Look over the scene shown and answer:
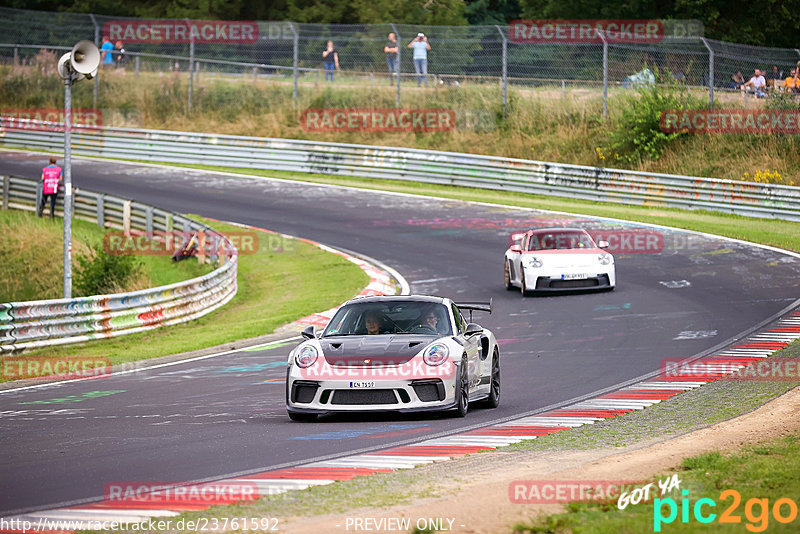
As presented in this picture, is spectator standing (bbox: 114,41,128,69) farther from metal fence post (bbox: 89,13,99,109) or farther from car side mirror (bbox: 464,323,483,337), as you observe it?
car side mirror (bbox: 464,323,483,337)

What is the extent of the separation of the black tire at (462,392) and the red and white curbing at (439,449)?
0.47 m

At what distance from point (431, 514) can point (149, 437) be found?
4.30m

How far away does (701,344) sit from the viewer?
635 inches

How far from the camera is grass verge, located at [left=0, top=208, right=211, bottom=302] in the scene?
27156 millimetres

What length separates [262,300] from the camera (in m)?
23.8

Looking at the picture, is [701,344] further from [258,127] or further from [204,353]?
[258,127]

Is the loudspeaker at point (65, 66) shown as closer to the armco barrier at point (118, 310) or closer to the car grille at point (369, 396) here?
the armco barrier at point (118, 310)

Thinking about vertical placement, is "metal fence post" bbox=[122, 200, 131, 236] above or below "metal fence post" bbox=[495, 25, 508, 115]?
below

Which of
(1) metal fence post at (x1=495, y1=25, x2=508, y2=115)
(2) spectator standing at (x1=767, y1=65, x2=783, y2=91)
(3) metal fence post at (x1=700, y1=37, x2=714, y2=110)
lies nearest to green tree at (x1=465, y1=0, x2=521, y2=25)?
(1) metal fence post at (x1=495, y1=25, x2=508, y2=115)

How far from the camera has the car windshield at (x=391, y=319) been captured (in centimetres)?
1167

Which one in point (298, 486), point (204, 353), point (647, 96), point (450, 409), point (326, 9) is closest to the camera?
point (298, 486)

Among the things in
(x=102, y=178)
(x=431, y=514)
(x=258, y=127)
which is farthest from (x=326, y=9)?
(x=431, y=514)

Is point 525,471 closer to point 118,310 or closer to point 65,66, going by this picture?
point 65,66

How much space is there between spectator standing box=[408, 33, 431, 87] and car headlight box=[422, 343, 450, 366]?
28.9 m
